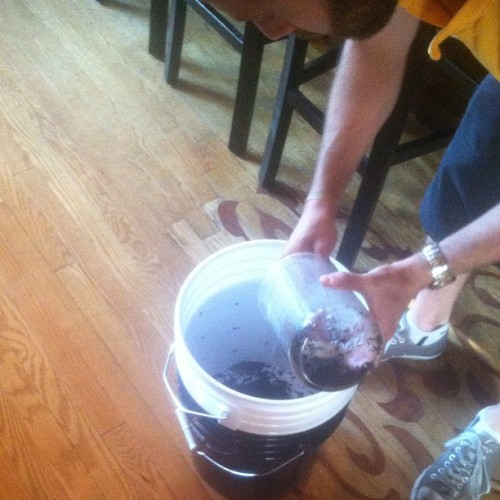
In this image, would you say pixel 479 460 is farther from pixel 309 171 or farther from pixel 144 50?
pixel 144 50

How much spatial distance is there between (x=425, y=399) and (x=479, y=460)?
0.15 meters

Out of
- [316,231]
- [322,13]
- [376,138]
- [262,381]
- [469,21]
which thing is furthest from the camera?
[376,138]

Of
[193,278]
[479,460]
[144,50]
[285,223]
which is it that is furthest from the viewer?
[144,50]

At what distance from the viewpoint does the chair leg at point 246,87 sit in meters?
1.33

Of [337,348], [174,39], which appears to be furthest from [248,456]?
[174,39]

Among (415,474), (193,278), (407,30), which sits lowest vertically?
(415,474)

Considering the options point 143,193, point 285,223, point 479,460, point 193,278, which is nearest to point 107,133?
point 143,193

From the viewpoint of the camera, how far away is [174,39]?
1.56 metres

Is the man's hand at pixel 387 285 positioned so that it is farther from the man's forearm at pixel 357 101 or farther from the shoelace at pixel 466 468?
the shoelace at pixel 466 468

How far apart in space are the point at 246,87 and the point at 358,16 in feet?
2.60

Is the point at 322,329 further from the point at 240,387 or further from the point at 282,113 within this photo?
the point at 282,113

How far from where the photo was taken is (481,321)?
1300 mm

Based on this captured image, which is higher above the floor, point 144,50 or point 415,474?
point 144,50

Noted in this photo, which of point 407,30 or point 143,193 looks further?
point 143,193
